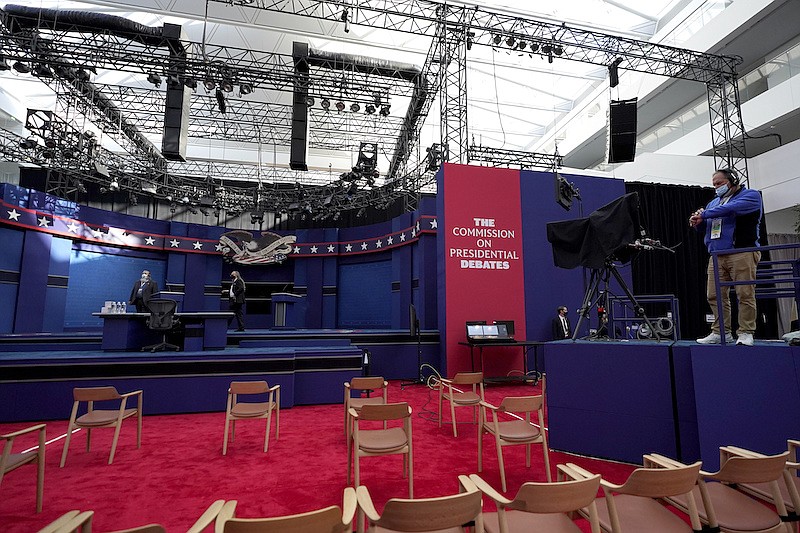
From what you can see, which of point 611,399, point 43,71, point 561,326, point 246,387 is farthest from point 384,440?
point 43,71

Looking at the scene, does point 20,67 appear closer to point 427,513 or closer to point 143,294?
point 143,294

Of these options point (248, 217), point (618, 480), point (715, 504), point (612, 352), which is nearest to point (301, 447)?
point (618, 480)

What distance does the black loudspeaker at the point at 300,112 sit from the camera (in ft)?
28.1

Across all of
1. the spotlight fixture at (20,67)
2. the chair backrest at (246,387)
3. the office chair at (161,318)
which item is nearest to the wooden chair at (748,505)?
the chair backrest at (246,387)

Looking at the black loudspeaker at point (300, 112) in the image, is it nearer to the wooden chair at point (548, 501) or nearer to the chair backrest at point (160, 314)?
the chair backrest at point (160, 314)

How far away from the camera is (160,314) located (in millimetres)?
6520

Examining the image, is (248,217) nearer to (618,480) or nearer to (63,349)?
(63,349)

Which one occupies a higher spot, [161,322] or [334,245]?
[334,245]

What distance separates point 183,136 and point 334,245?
28.6ft

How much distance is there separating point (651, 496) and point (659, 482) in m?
0.07

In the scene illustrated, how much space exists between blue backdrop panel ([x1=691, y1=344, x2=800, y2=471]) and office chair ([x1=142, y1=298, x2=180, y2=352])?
688 centimetres

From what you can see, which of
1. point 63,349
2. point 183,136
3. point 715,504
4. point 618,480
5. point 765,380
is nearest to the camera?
point 715,504

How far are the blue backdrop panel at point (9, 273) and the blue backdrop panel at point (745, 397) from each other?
605 inches

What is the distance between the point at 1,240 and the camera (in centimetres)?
1117
